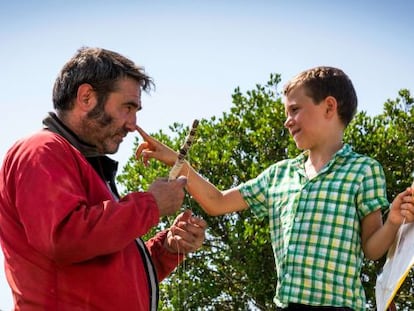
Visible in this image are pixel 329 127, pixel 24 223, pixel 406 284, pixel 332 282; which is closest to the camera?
pixel 24 223

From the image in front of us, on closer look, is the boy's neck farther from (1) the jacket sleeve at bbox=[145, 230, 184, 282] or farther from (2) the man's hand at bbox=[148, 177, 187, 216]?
(2) the man's hand at bbox=[148, 177, 187, 216]

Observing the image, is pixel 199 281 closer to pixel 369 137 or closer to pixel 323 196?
pixel 369 137

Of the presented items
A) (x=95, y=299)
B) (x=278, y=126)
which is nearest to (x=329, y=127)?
(x=95, y=299)

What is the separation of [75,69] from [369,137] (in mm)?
6320

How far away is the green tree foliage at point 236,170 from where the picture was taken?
8.48m

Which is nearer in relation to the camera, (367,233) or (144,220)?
(144,220)

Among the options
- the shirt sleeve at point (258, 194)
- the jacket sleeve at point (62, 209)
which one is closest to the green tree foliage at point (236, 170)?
the shirt sleeve at point (258, 194)

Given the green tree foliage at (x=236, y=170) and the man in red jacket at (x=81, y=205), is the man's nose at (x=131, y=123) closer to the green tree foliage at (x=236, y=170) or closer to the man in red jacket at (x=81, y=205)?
the man in red jacket at (x=81, y=205)

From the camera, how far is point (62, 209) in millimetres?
2439

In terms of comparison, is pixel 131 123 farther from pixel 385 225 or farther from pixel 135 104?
pixel 385 225

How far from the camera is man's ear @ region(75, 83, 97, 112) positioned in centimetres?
289

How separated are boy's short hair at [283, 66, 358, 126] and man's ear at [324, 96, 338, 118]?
0.02 meters

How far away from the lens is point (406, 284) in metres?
8.63

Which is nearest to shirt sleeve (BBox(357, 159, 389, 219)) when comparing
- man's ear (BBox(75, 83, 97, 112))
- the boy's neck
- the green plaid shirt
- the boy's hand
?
the green plaid shirt
